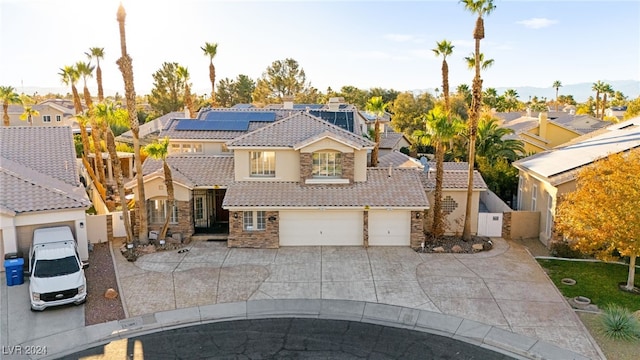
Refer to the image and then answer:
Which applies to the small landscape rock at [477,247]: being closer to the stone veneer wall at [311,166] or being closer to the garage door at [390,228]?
the garage door at [390,228]

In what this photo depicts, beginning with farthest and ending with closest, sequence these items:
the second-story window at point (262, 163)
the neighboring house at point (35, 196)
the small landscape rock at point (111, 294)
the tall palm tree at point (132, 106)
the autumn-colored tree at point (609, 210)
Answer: the second-story window at point (262, 163) → the tall palm tree at point (132, 106) → the neighboring house at point (35, 196) → the small landscape rock at point (111, 294) → the autumn-colored tree at point (609, 210)

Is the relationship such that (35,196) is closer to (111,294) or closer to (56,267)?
(56,267)

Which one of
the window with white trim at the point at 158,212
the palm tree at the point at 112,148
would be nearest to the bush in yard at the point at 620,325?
the window with white trim at the point at 158,212

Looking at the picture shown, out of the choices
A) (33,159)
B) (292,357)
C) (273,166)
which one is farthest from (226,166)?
(292,357)

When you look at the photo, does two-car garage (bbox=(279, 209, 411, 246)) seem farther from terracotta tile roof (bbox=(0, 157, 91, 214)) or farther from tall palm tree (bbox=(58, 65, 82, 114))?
tall palm tree (bbox=(58, 65, 82, 114))

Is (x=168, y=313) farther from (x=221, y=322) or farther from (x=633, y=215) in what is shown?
(x=633, y=215)

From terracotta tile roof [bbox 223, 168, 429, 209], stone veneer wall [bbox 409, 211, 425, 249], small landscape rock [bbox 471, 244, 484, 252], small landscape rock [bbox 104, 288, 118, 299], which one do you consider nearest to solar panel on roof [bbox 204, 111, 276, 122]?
terracotta tile roof [bbox 223, 168, 429, 209]

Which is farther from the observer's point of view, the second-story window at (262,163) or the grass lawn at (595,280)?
the second-story window at (262,163)
